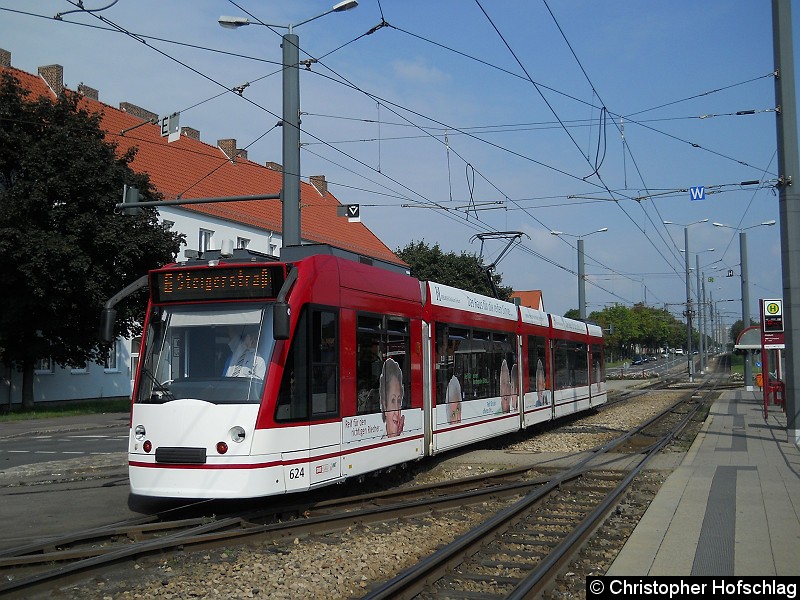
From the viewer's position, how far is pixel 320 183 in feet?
194

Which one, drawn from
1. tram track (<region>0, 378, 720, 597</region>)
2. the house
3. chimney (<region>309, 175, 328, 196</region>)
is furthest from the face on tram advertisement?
chimney (<region>309, 175, 328, 196</region>)

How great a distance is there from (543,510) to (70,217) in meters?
22.9

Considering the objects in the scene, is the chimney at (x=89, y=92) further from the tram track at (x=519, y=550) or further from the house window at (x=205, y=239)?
the tram track at (x=519, y=550)

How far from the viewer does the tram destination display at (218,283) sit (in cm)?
911

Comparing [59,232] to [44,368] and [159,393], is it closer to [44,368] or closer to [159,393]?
[44,368]

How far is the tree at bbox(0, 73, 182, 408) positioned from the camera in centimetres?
2680

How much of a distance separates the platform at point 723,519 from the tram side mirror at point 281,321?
384cm

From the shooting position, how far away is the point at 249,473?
8453 millimetres

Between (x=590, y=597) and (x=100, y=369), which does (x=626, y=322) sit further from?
(x=590, y=597)

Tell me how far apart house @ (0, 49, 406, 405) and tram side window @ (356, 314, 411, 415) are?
1689 cm

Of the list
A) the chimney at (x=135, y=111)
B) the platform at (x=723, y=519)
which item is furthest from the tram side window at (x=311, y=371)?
the chimney at (x=135, y=111)

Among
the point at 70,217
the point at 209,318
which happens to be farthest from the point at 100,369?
the point at 209,318

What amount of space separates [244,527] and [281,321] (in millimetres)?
2339

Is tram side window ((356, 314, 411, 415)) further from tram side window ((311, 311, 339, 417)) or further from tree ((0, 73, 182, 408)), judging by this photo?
tree ((0, 73, 182, 408))
